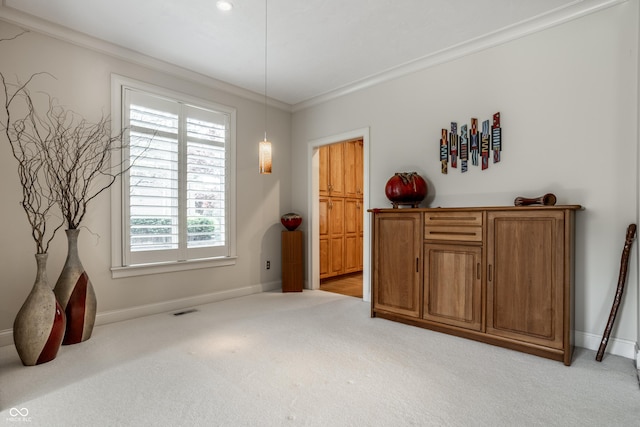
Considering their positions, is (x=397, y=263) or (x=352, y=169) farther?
(x=352, y=169)

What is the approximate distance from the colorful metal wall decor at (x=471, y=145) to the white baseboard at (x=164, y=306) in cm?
280

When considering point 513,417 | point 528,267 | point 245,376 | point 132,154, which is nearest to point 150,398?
point 245,376

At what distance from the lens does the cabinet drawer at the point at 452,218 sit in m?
2.76

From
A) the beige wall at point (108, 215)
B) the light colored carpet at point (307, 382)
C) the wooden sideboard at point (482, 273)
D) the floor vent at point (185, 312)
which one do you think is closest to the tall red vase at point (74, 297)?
the light colored carpet at point (307, 382)

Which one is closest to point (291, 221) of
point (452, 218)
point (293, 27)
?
point (452, 218)

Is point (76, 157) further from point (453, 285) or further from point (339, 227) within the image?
point (339, 227)

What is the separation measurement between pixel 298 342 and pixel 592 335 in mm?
2249

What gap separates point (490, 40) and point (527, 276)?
210cm

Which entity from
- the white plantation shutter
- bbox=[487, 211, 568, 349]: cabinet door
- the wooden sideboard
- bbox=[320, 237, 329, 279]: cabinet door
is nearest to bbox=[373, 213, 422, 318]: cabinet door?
the wooden sideboard

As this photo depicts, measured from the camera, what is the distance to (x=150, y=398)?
6.23 feet

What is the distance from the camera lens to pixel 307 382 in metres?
2.08

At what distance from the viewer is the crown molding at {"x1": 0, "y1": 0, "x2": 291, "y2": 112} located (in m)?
2.75

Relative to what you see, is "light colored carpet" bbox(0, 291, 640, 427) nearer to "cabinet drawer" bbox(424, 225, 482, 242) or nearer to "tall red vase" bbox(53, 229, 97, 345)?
"tall red vase" bbox(53, 229, 97, 345)

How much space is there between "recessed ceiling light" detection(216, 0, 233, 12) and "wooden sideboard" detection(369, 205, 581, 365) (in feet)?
7.12
